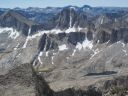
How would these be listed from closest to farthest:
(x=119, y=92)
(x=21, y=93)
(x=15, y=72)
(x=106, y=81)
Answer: (x=21, y=93) → (x=15, y=72) → (x=119, y=92) → (x=106, y=81)

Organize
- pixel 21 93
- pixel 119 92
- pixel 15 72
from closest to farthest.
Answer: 1. pixel 21 93
2. pixel 15 72
3. pixel 119 92

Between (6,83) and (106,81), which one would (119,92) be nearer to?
(6,83)

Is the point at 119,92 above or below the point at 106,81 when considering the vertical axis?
above

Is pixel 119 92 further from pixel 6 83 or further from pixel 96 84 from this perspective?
pixel 96 84

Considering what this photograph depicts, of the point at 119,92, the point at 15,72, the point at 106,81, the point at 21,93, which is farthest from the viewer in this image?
the point at 106,81

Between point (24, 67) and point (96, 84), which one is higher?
point (24, 67)

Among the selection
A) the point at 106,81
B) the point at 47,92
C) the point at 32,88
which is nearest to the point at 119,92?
the point at 47,92

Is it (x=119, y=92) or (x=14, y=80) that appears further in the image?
(x=119, y=92)

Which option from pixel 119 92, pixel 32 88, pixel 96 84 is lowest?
pixel 96 84

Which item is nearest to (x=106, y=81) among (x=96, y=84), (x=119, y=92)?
(x=96, y=84)
